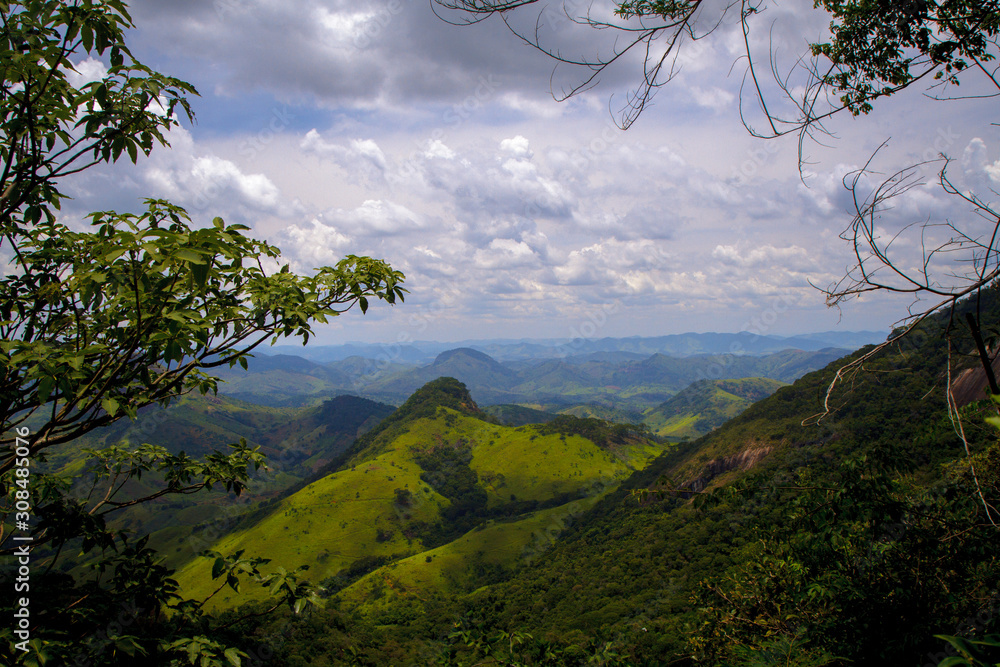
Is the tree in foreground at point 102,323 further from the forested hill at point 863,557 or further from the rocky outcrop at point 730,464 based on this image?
the rocky outcrop at point 730,464

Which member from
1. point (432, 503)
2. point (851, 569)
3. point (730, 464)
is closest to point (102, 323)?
point (851, 569)

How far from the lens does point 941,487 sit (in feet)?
22.6

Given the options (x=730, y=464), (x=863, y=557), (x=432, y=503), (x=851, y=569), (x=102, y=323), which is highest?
(x=102, y=323)

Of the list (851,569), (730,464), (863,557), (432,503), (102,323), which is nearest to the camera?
(102,323)

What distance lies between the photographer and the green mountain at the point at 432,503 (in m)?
98.2

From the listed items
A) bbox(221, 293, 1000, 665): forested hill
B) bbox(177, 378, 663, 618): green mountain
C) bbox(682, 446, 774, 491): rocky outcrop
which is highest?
bbox(221, 293, 1000, 665): forested hill

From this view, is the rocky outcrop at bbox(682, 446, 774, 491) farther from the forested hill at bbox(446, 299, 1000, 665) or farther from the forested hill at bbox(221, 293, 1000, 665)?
the forested hill at bbox(446, 299, 1000, 665)

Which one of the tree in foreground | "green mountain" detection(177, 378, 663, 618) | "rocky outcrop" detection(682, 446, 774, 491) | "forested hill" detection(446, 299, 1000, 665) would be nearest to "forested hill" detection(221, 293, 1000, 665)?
"forested hill" detection(446, 299, 1000, 665)

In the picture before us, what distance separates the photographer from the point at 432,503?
138 metres

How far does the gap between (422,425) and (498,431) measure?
31.4 meters

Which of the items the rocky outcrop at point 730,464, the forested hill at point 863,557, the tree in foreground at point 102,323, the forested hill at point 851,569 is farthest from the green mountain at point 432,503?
the tree in foreground at point 102,323

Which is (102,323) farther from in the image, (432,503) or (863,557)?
(432,503)

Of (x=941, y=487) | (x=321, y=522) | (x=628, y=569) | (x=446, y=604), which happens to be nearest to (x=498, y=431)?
(x=321, y=522)

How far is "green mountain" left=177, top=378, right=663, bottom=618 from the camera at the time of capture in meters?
98.2
